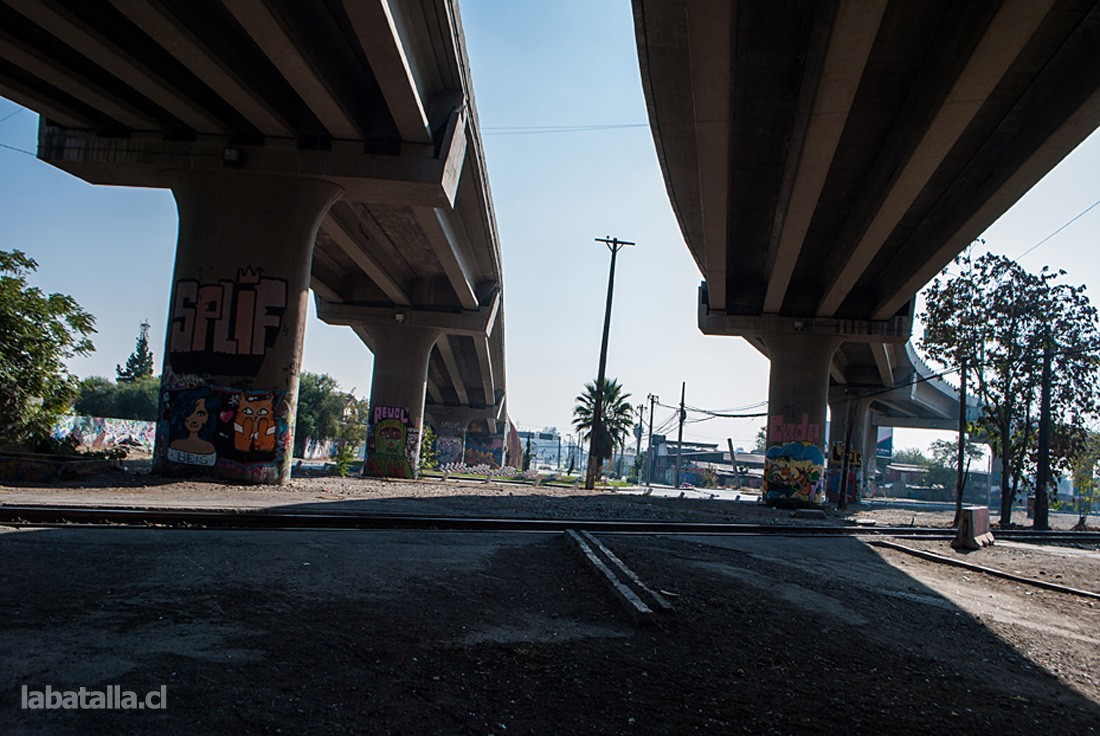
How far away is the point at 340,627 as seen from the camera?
16.4 feet

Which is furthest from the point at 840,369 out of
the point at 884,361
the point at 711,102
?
the point at 711,102

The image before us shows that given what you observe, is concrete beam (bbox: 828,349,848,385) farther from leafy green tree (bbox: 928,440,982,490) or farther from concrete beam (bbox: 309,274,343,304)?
leafy green tree (bbox: 928,440,982,490)

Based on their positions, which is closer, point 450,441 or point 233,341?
point 233,341

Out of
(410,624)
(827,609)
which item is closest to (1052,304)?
(827,609)

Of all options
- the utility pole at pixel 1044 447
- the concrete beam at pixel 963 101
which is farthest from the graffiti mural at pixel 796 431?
the concrete beam at pixel 963 101

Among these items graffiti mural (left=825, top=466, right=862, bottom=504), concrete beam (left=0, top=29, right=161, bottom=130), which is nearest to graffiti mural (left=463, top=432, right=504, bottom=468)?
graffiti mural (left=825, top=466, right=862, bottom=504)

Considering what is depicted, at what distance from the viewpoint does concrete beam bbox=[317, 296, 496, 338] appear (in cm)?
3362

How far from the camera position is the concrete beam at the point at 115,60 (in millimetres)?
12203

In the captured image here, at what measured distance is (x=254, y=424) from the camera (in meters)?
16.3

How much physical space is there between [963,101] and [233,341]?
1448 cm

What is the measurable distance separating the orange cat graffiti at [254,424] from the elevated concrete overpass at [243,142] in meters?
0.03

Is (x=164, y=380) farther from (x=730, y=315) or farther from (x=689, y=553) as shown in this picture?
(x=730, y=315)

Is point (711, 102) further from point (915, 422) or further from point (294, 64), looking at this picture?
point (915, 422)

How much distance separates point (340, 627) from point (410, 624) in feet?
1.59
